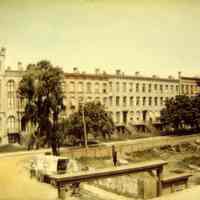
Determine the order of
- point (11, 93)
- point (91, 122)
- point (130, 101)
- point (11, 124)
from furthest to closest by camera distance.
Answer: point (130, 101) < point (11, 124) < point (11, 93) < point (91, 122)

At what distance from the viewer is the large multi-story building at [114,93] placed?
21.8 meters

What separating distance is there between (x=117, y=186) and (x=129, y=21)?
16.1ft

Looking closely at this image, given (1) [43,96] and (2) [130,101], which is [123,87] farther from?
(1) [43,96]

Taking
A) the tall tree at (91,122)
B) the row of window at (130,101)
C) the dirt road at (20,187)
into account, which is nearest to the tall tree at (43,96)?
the tall tree at (91,122)

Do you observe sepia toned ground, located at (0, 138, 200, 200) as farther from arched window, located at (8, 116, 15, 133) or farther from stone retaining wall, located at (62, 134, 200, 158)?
arched window, located at (8, 116, 15, 133)

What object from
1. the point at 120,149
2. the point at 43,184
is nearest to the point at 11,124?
the point at 120,149

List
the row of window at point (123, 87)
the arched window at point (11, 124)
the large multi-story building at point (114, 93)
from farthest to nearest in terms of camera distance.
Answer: the row of window at point (123, 87) → the arched window at point (11, 124) → the large multi-story building at point (114, 93)

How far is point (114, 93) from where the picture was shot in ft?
89.0

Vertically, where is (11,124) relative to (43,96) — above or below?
below

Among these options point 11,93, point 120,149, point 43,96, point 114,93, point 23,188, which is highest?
point 114,93

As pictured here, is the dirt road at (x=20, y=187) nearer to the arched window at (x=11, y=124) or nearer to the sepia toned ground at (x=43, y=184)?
the sepia toned ground at (x=43, y=184)

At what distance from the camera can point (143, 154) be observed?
64.8ft

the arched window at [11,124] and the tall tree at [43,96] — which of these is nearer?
the tall tree at [43,96]

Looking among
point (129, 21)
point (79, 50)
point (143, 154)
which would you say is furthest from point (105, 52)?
point (143, 154)
